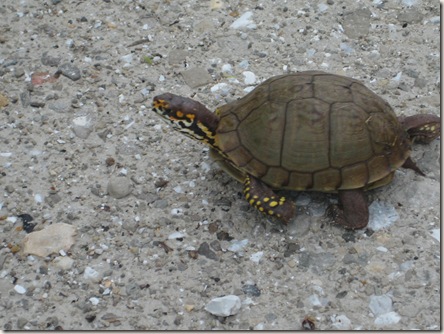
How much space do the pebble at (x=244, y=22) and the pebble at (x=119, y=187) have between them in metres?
1.69

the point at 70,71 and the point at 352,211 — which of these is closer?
the point at 352,211

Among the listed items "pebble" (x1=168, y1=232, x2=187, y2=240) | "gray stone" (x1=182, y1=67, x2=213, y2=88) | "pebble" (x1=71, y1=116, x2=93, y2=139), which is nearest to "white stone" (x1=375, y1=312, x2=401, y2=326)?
"pebble" (x1=168, y1=232, x2=187, y2=240)

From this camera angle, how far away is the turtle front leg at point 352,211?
3.77 m

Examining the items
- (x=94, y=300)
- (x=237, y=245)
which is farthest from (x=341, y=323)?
(x=94, y=300)

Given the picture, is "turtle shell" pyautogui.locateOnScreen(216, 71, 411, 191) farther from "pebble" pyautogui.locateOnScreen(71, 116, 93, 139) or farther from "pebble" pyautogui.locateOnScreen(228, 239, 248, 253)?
"pebble" pyautogui.locateOnScreen(71, 116, 93, 139)

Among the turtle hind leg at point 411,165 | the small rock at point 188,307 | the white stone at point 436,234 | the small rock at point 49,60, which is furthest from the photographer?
the small rock at point 49,60

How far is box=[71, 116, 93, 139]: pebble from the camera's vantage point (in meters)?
4.54

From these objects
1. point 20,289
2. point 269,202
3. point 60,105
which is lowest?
point 20,289

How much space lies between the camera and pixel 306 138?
12.1 feet

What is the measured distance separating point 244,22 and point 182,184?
5.50 feet

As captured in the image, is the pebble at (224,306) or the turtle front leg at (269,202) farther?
the turtle front leg at (269,202)

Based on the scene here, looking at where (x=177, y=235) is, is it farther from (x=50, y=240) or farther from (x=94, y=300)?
(x=50, y=240)

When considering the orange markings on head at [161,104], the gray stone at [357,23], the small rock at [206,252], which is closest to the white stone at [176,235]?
the small rock at [206,252]

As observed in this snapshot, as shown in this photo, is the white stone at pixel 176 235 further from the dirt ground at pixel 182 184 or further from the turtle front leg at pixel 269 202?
the turtle front leg at pixel 269 202
